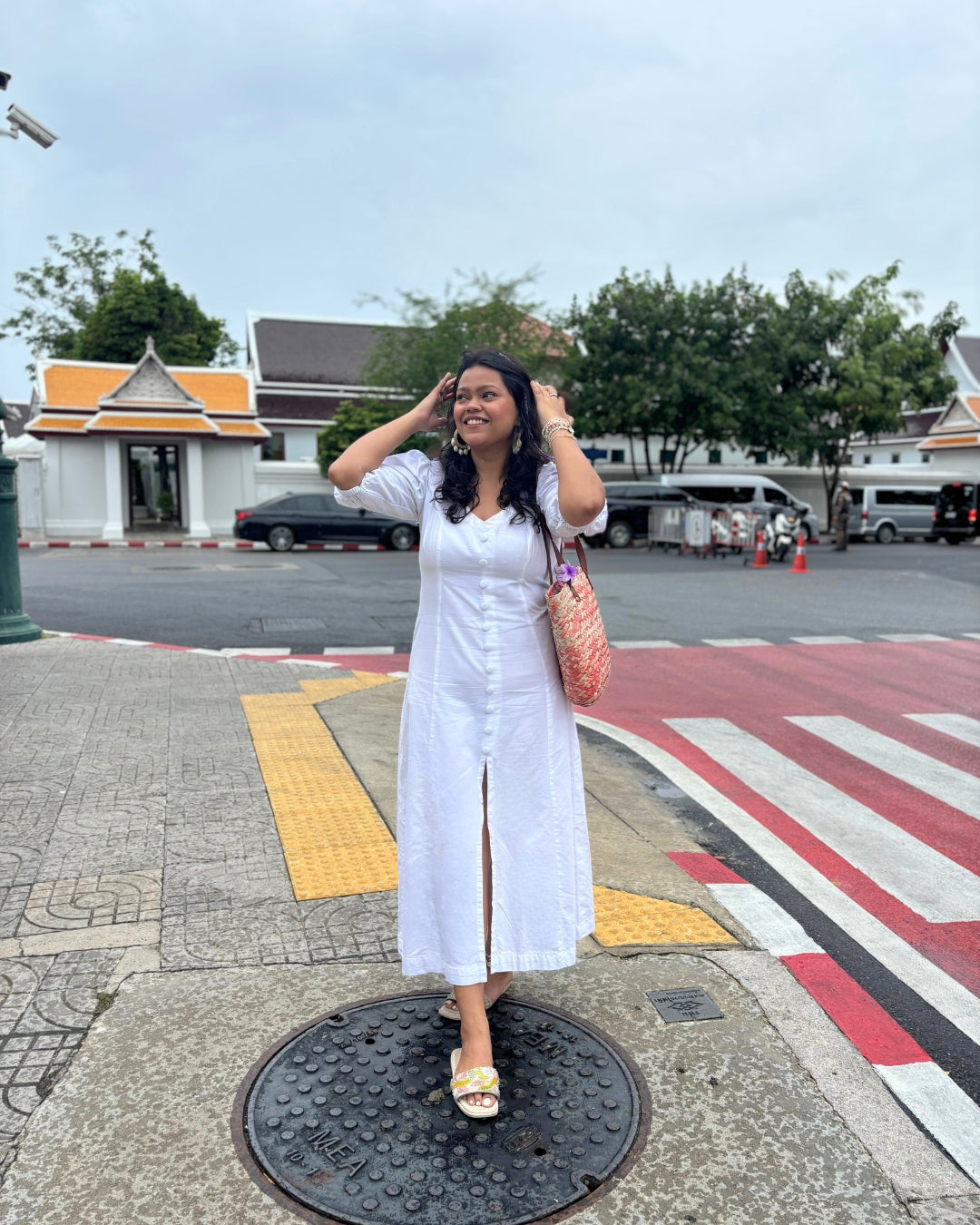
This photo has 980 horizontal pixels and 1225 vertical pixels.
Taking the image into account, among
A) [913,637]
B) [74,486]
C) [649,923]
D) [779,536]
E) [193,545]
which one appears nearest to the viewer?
[649,923]

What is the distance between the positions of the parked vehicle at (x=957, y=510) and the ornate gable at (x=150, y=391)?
23.4 m

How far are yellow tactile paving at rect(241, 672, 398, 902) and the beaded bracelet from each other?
6.44 ft

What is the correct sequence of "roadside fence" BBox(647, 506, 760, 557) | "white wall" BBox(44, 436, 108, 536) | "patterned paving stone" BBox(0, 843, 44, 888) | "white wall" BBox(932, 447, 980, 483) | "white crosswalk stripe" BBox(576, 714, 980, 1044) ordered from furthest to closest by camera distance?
1. "white wall" BBox(932, 447, 980, 483)
2. "white wall" BBox(44, 436, 108, 536)
3. "roadside fence" BBox(647, 506, 760, 557)
4. "patterned paving stone" BBox(0, 843, 44, 888)
5. "white crosswalk stripe" BBox(576, 714, 980, 1044)

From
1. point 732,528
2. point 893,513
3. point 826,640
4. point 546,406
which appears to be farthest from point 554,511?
point 893,513

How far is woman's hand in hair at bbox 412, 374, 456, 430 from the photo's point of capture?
9.22 feet

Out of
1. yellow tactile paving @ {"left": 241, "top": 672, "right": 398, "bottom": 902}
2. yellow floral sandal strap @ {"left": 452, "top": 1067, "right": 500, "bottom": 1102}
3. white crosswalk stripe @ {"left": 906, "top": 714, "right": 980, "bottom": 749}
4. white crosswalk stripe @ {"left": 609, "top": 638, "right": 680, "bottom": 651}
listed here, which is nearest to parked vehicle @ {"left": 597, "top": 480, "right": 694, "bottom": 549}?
white crosswalk stripe @ {"left": 609, "top": 638, "right": 680, "bottom": 651}

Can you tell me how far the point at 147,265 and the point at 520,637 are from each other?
159ft

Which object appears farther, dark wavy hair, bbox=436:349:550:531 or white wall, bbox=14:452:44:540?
white wall, bbox=14:452:44:540

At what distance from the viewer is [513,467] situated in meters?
2.74

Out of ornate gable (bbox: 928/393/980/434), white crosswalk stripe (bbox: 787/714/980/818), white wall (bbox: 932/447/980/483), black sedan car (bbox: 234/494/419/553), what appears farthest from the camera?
ornate gable (bbox: 928/393/980/434)

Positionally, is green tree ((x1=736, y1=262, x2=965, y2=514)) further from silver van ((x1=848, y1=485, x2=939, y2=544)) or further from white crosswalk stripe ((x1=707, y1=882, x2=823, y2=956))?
white crosswalk stripe ((x1=707, y1=882, x2=823, y2=956))

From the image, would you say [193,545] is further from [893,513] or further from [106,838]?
[106,838]

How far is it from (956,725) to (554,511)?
548 centimetres

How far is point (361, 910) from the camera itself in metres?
3.65
